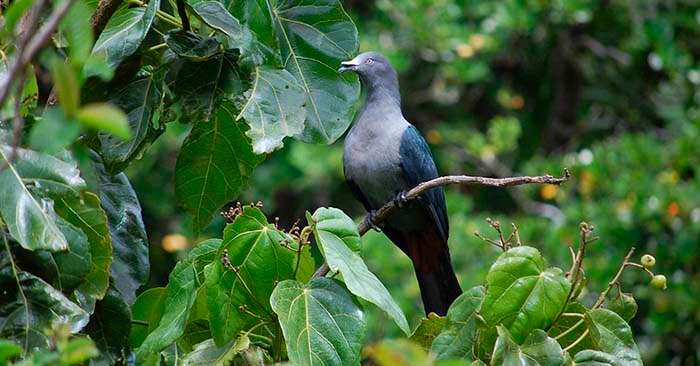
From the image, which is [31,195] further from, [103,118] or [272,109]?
[103,118]

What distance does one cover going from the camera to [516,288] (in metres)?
Answer: 2.14

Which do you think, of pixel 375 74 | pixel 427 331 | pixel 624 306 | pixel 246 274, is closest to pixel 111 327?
pixel 246 274

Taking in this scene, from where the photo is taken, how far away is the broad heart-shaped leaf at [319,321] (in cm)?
209

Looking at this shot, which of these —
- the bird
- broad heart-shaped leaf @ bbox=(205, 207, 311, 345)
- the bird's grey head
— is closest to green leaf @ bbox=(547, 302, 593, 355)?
broad heart-shaped leaf @ bbox=(205, 207, 311, 345)

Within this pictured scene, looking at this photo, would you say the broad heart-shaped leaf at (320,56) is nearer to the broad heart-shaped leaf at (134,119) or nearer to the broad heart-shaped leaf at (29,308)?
the broad heart-shaped leaf at (134,119)

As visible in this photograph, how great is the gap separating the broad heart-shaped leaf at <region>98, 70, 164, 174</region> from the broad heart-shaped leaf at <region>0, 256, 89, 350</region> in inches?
15.0

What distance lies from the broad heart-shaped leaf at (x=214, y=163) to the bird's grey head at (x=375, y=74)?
77.7 inches

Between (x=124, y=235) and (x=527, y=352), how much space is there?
96 cm

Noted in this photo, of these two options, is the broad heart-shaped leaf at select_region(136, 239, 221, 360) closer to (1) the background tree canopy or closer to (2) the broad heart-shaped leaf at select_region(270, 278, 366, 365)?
(1) the background tree canopy

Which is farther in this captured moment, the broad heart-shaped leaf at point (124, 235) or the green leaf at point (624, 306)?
the broad heart-shaped leaf at point (124, 235)

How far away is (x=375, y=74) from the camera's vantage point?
15.2 feet

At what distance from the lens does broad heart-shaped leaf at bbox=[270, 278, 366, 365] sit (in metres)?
2.09

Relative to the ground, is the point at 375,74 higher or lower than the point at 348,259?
lower

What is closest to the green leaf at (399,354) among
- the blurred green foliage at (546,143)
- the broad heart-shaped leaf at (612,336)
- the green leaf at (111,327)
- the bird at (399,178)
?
the broad heart-shaped leaf at (612,336)
